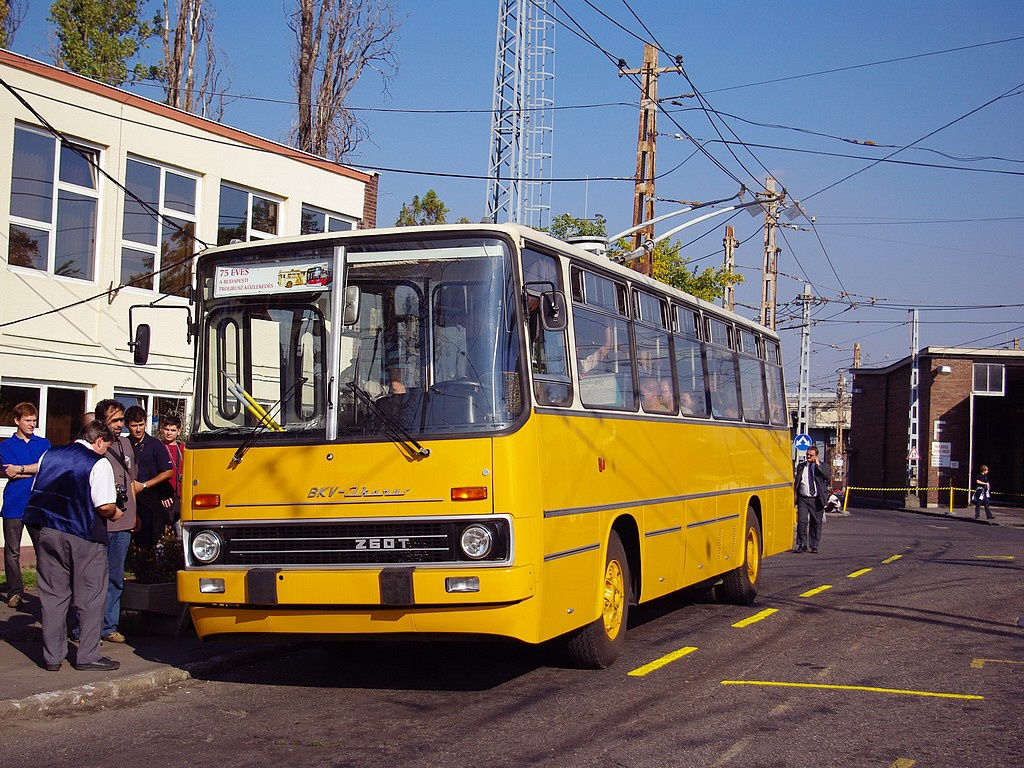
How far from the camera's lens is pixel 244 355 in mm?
8680

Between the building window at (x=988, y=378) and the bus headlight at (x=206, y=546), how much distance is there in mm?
52498

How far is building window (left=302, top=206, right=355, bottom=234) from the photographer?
23686 millimetres

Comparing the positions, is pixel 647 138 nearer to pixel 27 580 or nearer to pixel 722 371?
pixel 722 371

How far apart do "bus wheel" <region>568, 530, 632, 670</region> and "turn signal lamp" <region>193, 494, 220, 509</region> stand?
9.31ft

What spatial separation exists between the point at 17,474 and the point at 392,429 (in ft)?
17.4

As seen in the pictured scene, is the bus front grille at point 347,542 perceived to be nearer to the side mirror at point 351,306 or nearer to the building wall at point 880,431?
the side mirror at point 351,306

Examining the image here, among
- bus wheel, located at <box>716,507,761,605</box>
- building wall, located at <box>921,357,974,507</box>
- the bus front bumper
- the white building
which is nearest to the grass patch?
the white building

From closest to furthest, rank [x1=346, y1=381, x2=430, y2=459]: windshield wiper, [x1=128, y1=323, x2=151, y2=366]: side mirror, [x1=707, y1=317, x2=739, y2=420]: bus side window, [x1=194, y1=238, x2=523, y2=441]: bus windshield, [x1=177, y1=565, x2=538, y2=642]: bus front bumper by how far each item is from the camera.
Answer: [x1=177, y1=565, x2=538, y2=642]: bus front bumper
[x1=346, y1=381, x2=430, y2=459]: windshield wiper
[x1=194, y1=238, x2=523, y2=441]: bus windshield
[x1=128, y1=323, x2=151, y2=366]: side mirror
[x1=707, y1=317, x2=739, y2=420]: bus side window

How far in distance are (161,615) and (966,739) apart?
22.9 ft

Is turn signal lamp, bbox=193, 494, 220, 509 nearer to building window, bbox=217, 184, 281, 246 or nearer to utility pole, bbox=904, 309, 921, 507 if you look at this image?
building window, bbox=217, 184, 281, 246

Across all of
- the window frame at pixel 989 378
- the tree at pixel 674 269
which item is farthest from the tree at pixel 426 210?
the window frame at pixel 989 378

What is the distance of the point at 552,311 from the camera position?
26.3 ft

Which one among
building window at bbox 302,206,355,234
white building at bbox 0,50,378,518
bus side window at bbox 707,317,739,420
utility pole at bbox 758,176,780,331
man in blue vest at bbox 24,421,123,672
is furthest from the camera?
utility pole at bbox 758,176,780,331

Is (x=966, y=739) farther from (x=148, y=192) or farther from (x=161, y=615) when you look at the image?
(x=148, y=192)
